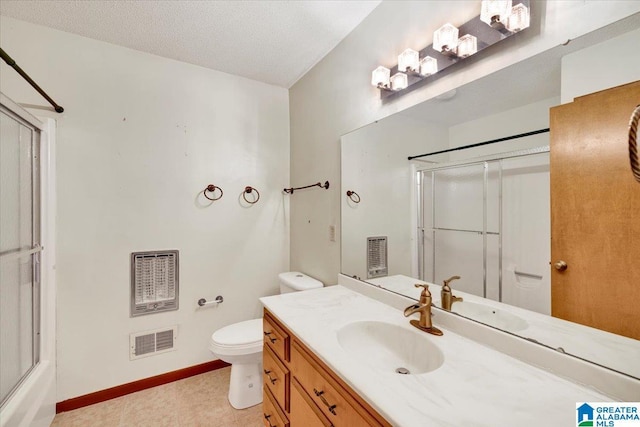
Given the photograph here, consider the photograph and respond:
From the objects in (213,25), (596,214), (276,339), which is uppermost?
(213,25)

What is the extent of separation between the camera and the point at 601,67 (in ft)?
2.48

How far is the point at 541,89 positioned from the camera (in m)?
0.87

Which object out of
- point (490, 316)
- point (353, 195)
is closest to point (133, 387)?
point (353, 195)

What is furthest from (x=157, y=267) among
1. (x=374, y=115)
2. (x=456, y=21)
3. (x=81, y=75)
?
(x=456, y=21)

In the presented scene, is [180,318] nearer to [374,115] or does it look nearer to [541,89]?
[374,115]

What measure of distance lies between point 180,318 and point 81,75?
1835 mm

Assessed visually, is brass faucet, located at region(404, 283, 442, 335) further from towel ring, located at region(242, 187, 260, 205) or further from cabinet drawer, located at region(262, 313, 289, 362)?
towel ring, located at region(242, 187, 260, 205)

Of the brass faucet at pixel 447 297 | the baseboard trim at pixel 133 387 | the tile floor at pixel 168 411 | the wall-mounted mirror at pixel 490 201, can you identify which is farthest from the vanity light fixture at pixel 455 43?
the baseboard trim at pixel 133 387

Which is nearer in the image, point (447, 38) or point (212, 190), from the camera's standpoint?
point (447, 38)

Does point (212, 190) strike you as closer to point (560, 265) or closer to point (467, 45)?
point (467, 45)

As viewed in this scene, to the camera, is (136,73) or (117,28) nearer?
(117,28)

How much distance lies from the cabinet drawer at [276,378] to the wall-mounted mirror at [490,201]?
64cm

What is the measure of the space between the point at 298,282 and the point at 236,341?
0.58 meters

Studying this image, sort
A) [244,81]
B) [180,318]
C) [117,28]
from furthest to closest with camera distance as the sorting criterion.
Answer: [244,81]
[180,318]
[117,28]
